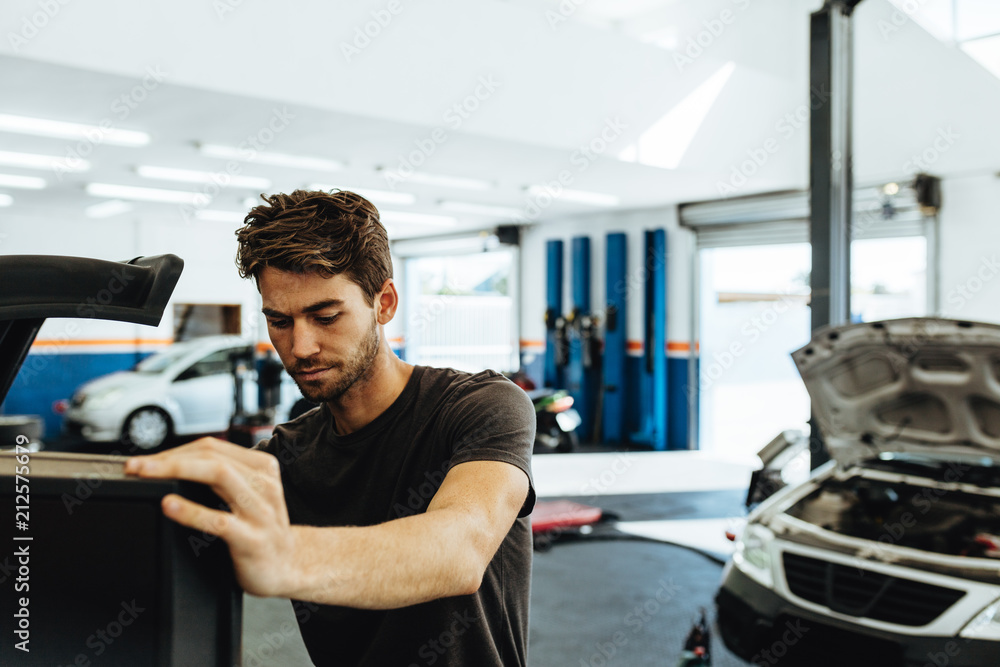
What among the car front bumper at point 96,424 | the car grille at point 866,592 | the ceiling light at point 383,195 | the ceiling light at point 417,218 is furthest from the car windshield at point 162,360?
the car grille at point 866,592

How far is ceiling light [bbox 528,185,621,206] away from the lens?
7586 mm

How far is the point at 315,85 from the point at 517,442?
3.86 metres

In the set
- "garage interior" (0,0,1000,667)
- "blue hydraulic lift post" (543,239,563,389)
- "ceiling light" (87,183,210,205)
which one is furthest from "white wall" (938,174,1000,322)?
"ceiling light" (87,183,210,205)

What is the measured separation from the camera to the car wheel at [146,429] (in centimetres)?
750

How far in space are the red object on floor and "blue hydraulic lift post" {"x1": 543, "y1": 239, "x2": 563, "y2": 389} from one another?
436 cm

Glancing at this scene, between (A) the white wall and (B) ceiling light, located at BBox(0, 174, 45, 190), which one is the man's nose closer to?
(A) the white wall

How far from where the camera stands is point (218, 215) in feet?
32.2

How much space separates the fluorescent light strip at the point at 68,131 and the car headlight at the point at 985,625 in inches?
210

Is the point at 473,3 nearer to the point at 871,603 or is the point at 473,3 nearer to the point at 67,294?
the point at 871,603

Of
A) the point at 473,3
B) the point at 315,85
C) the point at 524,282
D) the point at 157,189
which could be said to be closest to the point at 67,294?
the point at 315,85

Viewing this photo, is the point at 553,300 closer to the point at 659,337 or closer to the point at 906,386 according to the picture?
the point at 659,337

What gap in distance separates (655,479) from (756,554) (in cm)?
392

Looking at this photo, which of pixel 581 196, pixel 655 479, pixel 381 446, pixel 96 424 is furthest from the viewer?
pixel 581 196

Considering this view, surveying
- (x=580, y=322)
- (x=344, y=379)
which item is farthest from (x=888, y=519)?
(x=580, y=322)
